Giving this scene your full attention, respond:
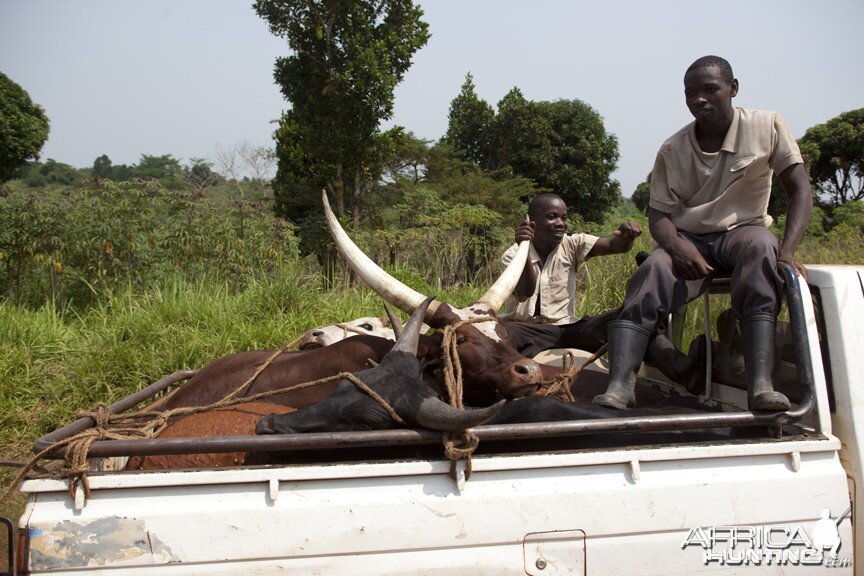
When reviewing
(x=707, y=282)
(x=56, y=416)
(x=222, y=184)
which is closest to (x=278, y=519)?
(x=707, y=282)

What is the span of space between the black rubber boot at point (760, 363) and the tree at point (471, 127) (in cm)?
2193

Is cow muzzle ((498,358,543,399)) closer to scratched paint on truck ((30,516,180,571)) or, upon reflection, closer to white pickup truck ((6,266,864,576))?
white pickup truck ((6,266,864,576))

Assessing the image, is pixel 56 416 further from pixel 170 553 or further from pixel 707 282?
pixel 707 282

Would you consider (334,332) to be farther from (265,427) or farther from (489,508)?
(489,508)

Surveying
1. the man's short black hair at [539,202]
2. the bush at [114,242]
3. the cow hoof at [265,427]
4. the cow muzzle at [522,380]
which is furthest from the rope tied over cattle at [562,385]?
the bush at [114,242]

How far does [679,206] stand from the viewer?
315cm

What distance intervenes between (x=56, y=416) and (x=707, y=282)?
15.8 ft

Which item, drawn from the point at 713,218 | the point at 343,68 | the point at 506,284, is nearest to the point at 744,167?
the point at 713,218

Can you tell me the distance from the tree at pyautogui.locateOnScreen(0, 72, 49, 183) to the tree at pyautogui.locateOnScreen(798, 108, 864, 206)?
70.3 ft

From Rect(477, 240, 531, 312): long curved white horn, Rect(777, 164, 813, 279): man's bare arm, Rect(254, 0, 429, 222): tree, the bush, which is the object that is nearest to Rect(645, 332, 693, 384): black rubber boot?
Rect(777, 164, 813, 279): man's bare arm

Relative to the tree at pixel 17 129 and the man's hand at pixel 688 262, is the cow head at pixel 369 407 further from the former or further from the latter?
the tree at pixel 17 129

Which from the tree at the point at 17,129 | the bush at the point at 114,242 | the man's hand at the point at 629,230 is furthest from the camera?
the tree at the point at 17,129

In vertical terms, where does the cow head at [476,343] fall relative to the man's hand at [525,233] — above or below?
below

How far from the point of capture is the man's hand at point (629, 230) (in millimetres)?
3727
